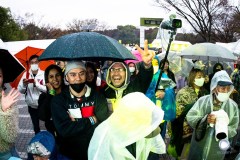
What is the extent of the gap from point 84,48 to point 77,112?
608mm

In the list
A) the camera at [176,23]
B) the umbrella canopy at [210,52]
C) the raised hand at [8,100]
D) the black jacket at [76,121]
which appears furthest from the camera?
the umbrella canopy at [210,52]

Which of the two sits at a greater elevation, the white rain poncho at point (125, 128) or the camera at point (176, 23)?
the camera at point (176, 23)

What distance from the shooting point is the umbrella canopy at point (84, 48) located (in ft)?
10.0

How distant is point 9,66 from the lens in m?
3.14

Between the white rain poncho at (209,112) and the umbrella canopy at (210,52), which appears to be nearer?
the white rain poncho at (209,112)

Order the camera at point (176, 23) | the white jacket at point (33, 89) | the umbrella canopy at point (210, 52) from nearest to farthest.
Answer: the camera at point (176, 23), the white jacket at point (33, 89), the umbrella canopy at point (210, 52)

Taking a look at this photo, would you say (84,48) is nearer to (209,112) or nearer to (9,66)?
(9,66)

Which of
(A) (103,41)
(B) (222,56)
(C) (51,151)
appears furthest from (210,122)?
(B) (222,56)

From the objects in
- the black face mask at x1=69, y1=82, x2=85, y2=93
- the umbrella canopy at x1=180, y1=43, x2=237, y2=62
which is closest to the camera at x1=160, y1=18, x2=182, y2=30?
the black face mask at x1=69, y1=82, x2=85, y2=93

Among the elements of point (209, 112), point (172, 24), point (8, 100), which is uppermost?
point (172, 24)

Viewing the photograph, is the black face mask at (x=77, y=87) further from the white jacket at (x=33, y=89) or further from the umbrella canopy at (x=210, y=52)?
the umbrella canopy at (x=210, y=52)

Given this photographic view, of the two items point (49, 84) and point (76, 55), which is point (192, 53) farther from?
point (76, 55)

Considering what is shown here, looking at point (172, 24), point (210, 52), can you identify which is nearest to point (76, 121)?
point (172, 24)

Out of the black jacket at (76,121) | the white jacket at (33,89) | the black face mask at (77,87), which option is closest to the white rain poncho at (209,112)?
the black jacket at (76,121)
